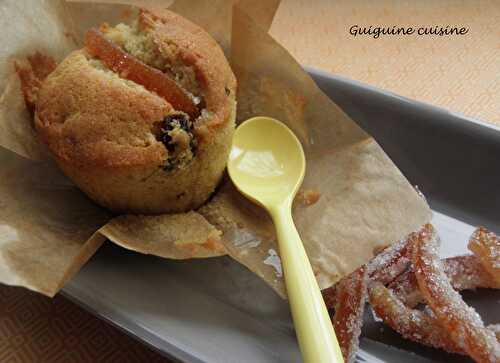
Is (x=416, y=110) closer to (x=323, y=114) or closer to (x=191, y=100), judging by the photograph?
(x=323, y=114)

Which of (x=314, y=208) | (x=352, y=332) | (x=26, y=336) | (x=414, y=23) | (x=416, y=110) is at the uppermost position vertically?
(x=414, y=23)

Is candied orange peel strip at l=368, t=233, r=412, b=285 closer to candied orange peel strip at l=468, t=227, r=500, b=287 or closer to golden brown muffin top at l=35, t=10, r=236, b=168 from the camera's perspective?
candied orange peel strip at l=468, t=227, r=500, b=287

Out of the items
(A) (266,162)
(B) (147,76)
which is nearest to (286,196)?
(A) (266,162)

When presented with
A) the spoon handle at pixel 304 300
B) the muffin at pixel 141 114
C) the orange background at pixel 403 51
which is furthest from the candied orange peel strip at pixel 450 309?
the orange background at pixel 403 51

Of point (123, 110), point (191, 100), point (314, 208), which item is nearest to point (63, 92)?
point (123, 110)

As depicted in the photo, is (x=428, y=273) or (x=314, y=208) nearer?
(x=428, y=273)

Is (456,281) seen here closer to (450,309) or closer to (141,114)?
(450,309)

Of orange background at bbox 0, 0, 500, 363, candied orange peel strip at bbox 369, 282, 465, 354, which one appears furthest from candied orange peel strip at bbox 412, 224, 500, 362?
orange background at bbox 0, 0, 500, 363
